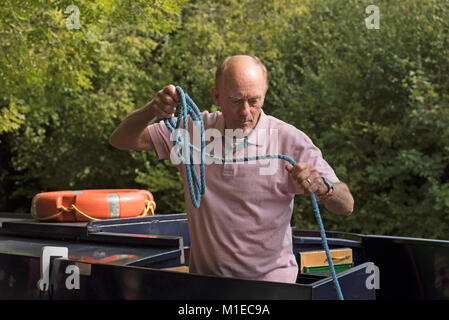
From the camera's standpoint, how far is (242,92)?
2650 millimetres

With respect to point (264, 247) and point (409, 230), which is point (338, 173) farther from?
point (264, 247)

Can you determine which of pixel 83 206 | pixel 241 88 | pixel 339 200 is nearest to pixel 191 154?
pixel 241 88

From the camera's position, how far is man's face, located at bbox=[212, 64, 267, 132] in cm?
265

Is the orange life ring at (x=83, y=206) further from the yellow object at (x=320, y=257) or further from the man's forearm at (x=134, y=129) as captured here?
the man's forearm at (x=134, y=129)

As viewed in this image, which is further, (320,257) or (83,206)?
(83,206)

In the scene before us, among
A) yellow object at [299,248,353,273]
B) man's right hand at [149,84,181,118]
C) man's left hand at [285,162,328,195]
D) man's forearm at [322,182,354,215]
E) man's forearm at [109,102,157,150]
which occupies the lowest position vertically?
yellow object at [299,248,353,273]

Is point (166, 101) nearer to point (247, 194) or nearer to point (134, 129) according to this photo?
point (134, 129)

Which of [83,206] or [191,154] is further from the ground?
[191,154]

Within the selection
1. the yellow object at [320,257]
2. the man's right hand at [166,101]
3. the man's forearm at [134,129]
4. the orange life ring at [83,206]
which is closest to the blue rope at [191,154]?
the man's right hand at [166,101]

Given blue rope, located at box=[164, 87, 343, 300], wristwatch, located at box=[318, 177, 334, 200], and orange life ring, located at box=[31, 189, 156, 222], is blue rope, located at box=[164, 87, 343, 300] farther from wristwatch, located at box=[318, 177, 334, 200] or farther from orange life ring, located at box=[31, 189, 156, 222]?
orange life ring, located at box=[31, 189, 156, 222]

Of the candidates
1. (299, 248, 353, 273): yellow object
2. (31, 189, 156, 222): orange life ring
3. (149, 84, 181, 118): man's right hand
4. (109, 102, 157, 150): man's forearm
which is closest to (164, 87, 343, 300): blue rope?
(149, 84, 181, 118): man's right hand

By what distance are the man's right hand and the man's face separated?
10.2 inches

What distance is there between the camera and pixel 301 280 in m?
3.13

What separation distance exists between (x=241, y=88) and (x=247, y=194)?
17.6 inches
